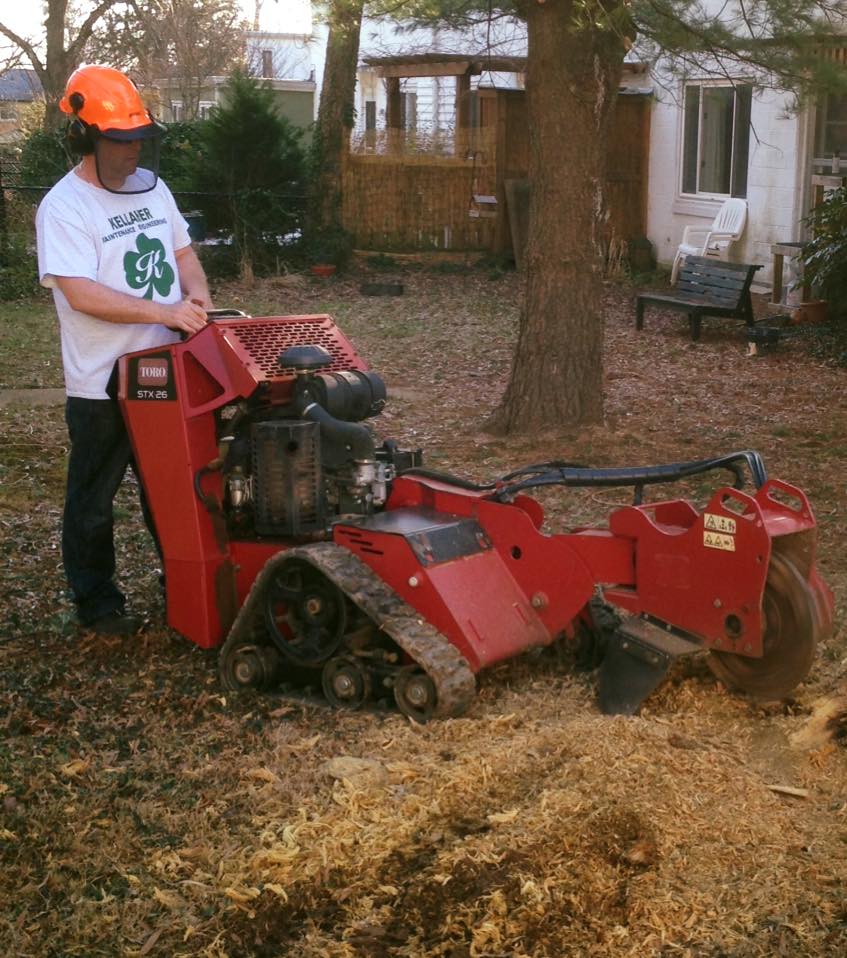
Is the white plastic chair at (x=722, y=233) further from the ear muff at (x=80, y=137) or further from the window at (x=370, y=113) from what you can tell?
the window at (x=370, y=113)

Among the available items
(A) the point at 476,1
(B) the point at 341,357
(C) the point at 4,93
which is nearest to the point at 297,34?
(C) the point at 4,93

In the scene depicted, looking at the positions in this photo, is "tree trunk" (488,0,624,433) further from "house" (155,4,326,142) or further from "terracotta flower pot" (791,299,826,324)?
"house" (155,4,326,142)

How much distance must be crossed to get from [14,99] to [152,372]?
45.2 meters

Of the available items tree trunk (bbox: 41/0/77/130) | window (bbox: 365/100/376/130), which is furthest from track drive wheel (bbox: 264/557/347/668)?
window (bbox: 365/100/376/130)

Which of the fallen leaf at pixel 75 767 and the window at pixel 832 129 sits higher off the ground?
the window at pixel 832 129

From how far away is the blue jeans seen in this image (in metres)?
5.03

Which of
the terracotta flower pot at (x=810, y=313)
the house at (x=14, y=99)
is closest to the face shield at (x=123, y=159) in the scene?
the terracotta flower pot at (x=810, y=313)

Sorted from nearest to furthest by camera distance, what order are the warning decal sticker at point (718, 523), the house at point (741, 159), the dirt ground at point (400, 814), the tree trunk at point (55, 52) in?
1. the dirt ground at point (400, 814)
2. the warning decal sticker at point (718, 523)
3. the house at point (741, 159)
4. the tree trunk at point (55, 52)

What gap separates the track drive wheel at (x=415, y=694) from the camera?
4.23 m

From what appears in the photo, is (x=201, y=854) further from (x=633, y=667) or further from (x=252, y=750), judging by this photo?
(x=633, y=667)

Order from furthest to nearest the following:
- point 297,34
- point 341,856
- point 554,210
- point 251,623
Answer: point 297,34
point 554,210
point 251,623
point 341,856

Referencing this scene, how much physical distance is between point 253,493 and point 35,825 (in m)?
1.48

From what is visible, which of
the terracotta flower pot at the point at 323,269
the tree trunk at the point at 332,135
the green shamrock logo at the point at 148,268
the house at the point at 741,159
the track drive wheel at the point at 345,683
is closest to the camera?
the track drive wheel at the point at 345,683

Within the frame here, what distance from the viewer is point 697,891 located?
3.24 meters
